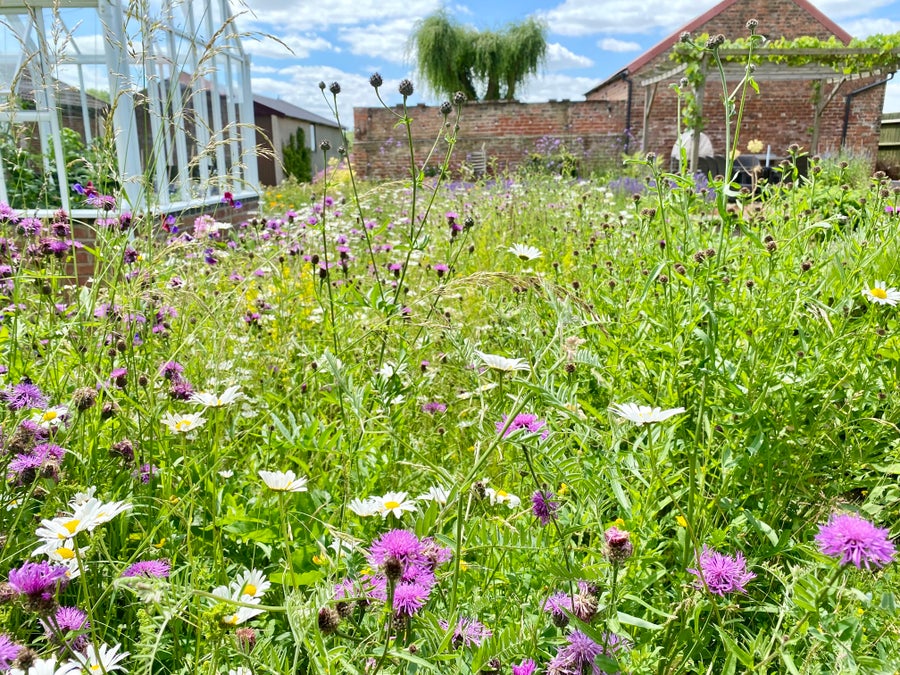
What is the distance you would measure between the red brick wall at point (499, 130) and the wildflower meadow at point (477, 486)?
557 inches

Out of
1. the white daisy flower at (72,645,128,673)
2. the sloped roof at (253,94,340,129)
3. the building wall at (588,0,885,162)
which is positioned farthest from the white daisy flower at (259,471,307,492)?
the sloped roof at (253,94,340,129)


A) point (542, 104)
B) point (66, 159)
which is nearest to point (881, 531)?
point (66, 159)

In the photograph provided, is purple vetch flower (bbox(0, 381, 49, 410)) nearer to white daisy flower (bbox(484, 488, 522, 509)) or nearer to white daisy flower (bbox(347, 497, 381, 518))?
white daisy flower (bbox(347, 497, 381, 518))

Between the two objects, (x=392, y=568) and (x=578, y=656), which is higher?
(x=392, y=568)

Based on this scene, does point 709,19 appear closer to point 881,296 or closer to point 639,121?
point 639,121

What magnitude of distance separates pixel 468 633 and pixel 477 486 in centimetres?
20

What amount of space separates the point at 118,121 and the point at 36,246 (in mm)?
2588

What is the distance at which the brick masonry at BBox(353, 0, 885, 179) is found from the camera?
15023 millimetres

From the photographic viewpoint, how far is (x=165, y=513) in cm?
118

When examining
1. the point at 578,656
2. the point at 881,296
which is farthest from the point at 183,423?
the point at 881,296

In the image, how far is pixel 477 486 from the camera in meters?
0.91

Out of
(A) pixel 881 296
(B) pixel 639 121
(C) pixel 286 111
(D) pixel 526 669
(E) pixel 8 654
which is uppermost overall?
(C) pixel 286 111

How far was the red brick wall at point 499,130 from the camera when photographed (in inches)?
614

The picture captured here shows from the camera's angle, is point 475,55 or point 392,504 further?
point 475,55
